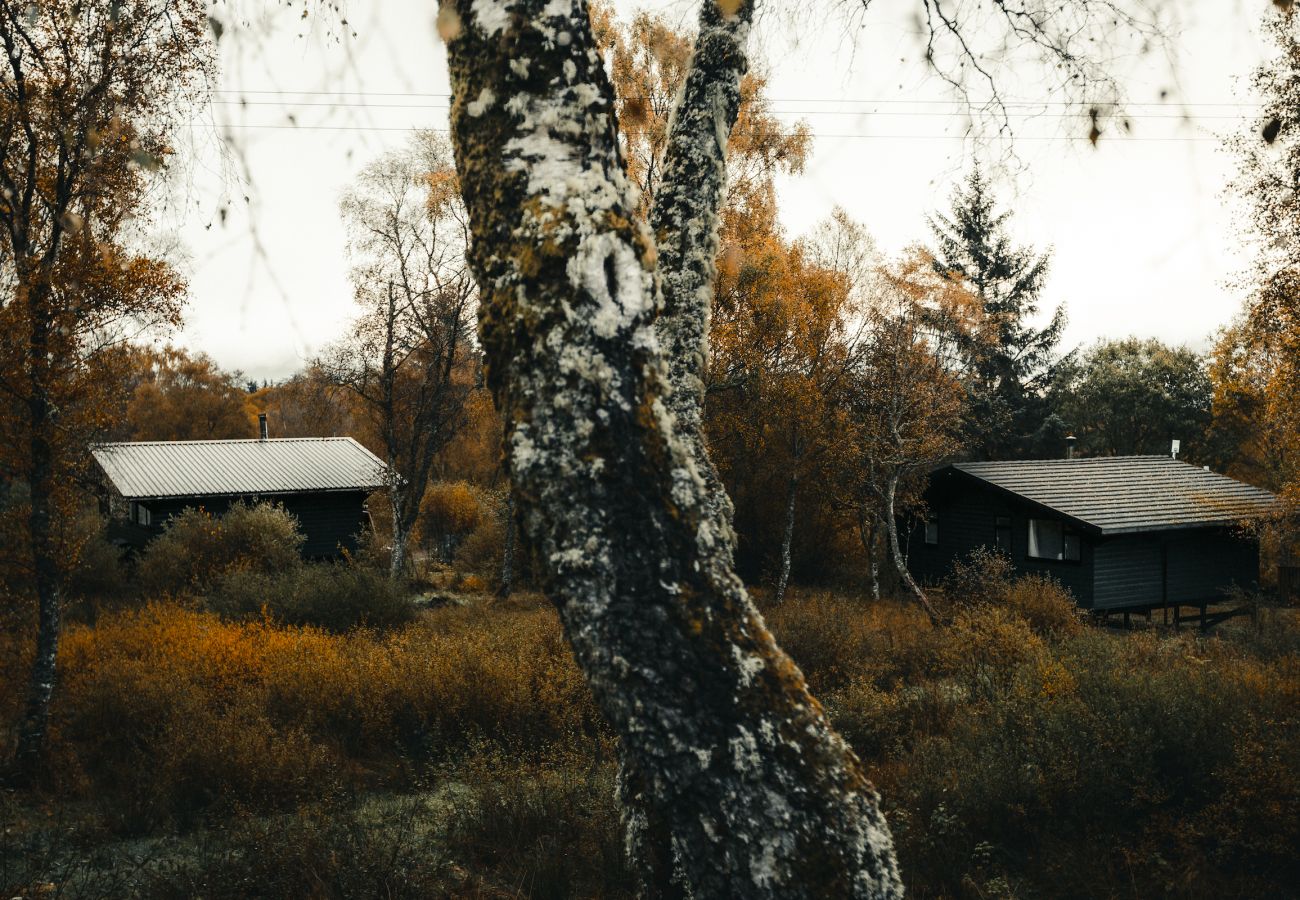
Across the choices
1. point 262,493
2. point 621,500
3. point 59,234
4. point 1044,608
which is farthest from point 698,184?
point 262,493

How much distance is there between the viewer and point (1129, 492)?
22.8 meters

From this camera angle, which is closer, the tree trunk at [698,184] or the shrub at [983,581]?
the tree trunk at [698,184]

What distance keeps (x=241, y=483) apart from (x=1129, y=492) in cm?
2737

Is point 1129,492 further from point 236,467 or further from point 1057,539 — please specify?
point 236,467

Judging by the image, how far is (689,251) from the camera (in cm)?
313

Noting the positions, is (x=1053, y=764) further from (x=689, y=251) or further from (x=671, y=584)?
(x=671, y=584)

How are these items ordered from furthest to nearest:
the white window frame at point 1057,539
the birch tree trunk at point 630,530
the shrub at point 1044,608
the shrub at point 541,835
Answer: the white window frame at point 1057,539, the shrub at point 1044,608, the shrub at point 541,835, the birch tree trunk at point 630,530

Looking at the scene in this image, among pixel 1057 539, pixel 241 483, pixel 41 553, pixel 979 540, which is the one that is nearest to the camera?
pixel 41 553

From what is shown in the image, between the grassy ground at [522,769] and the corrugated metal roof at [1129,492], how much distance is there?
29.1ft

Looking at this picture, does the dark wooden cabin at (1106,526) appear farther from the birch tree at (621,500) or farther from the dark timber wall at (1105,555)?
the birch tree at (621,500)

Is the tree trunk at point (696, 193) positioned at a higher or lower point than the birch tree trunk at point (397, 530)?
higher

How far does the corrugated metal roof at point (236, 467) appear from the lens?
962 inches

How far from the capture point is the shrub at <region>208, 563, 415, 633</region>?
50.1 feet

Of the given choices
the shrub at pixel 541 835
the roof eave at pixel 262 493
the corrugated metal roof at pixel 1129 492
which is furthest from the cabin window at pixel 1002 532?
the roof eave at pixel 262 493
